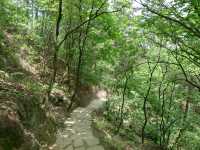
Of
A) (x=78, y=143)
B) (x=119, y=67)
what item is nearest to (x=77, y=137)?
(x=78, y=143)

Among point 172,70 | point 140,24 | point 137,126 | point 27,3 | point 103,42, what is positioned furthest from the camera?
point 27,3

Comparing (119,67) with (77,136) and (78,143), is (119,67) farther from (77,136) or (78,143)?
(78,143)

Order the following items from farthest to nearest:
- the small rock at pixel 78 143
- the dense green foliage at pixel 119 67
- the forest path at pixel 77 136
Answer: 1. the dense green foliage at pixel 119 67
2. the small rock at pixel 78 143
3. the forest path at pixel 77 136

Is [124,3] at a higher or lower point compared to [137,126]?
higher

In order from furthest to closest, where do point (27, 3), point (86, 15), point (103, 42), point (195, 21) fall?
point (27, 3) → point (103, 42) → point (86, 15) → point (195, 21)

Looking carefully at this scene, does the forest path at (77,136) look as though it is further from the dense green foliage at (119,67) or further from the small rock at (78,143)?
the dense green foliage at (119,67)

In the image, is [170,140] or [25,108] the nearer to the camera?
[25,108]

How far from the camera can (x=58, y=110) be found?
11.3 m

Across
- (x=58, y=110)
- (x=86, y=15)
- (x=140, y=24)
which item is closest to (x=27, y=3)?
(x=86, y=15)

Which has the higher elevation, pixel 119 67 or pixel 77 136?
pixel 119 67

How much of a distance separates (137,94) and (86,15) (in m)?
5.08

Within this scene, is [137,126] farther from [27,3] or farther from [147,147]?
[27,3]

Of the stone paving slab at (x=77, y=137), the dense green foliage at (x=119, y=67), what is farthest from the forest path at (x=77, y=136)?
the dense green foliage at (x=119, y=67)

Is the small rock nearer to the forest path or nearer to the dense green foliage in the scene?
the forest path
